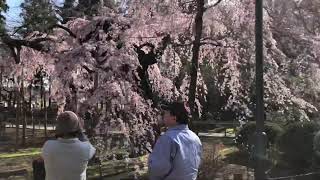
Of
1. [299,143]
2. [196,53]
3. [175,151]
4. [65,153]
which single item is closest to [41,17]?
[196,53]

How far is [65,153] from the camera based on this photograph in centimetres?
475

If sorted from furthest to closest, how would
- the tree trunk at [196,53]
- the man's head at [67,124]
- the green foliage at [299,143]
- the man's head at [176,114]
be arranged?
1. the green foliage at [299,143]
2. the tree trunk at [196,53]
3. the man's head at [176,114]
4. the man's head at [67,124]

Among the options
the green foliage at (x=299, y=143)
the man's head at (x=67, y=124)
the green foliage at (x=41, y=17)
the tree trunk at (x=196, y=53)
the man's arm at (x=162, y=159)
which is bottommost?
the green foliage at (x=299, y=143)

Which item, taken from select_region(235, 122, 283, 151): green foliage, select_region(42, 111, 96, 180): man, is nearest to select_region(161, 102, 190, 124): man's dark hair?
select_region(42, 111, 96, 180): man

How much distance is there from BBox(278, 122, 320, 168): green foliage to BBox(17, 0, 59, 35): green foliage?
8.45 metres

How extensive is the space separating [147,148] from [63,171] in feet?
42.9

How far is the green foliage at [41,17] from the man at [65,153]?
14.2 m

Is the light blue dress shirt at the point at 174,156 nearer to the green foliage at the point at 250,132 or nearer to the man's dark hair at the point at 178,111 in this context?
the man's dark hair at the point at 178,111

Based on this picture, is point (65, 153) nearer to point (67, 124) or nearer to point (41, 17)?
point (67, 124)

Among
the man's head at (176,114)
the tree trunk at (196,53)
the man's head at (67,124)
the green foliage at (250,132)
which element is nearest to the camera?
the man's head at (67,124)

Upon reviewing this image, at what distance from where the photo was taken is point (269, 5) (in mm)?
17281

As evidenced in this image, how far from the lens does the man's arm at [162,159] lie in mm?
4738

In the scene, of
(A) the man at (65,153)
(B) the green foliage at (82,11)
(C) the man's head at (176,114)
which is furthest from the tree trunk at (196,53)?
(A) the man at (65,153)

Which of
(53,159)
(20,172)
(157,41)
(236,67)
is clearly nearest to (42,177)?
(20,172)
